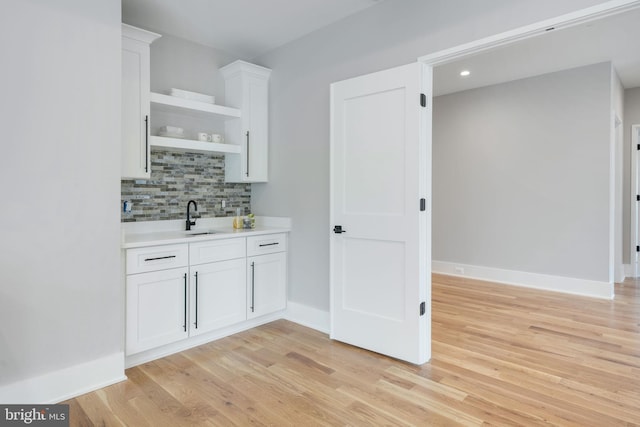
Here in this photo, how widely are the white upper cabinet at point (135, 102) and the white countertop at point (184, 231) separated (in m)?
0.52

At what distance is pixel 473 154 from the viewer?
18.4 ft

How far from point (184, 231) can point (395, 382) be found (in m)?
2.32

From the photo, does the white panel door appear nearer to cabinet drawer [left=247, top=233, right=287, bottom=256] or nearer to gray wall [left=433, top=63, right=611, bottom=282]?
cabinet drawer [left=247, top=233, right=287, bottom=256]

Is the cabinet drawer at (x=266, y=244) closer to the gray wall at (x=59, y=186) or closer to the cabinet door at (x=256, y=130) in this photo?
the cabinet door at (x=256, y=130)

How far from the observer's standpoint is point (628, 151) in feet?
17.9

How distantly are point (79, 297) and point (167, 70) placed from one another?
7.37 feet

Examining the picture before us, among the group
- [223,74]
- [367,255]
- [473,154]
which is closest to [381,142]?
[367,255]

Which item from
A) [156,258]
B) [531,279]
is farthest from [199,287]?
[531,279]

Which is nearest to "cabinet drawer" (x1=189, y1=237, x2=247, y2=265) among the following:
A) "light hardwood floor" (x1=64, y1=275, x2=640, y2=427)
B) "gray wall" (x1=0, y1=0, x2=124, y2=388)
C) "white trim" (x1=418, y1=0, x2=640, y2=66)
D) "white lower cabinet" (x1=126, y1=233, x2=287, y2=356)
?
"white lower cabinet" (x1=126, y1=233, x2=287, y2=356)

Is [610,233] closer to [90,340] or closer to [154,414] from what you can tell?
[154,414]

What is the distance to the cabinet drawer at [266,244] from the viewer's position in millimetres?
3438

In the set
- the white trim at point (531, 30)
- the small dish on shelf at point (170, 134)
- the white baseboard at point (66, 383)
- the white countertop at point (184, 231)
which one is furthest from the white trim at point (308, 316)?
the white trim at point (531, 30)

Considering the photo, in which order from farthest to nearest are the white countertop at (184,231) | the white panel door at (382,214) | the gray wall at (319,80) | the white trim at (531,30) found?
the white countertop at (184,231) → the white panel door at (382,214) → the gray wall at (319,80) → the white trim at (531,30)

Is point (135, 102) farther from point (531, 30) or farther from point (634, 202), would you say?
point (634, 202)
